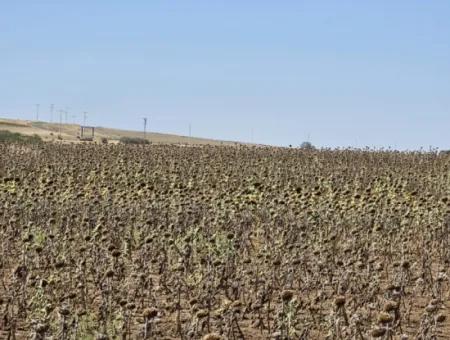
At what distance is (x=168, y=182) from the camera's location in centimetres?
2031

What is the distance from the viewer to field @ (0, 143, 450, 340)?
736 cm

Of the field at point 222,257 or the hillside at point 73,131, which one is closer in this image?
the field at point 222,257

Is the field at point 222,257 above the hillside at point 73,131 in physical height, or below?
below

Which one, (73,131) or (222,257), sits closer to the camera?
(222,257)

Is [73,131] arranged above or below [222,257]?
above

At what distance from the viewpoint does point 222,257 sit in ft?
32.3

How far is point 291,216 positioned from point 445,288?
3.27 metres

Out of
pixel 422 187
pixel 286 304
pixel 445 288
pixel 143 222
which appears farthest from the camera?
pixel 422 187

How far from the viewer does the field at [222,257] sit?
24.2ft

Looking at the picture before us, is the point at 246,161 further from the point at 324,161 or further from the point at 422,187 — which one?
the point at 422,187

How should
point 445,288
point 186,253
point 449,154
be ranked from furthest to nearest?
1. point 449,154
2. point 445,288
3. point 186,253

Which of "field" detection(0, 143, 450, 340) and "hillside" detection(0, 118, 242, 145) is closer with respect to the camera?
"field" detection(0, 143, 450, 340)

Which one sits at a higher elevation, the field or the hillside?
the hillside

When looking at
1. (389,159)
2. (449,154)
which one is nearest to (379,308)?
(389,159)
